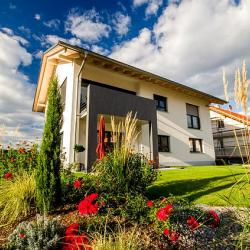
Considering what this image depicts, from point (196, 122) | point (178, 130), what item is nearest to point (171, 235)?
point (178, 130)

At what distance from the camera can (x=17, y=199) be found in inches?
127

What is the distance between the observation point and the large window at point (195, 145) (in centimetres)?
1626

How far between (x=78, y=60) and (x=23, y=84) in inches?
260

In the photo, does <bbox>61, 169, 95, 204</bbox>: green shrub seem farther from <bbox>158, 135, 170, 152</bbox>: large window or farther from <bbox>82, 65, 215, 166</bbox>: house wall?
<bbox>158, 135, 170, 152</bbox>: large window

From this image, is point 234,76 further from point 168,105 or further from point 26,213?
point 168,105

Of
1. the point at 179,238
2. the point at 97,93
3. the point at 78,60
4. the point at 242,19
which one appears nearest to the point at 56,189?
the point at 179,238

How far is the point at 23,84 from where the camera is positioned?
48.2 ft

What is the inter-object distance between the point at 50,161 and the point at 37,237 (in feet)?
4.86

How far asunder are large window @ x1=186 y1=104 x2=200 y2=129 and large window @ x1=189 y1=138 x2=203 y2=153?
123 cm

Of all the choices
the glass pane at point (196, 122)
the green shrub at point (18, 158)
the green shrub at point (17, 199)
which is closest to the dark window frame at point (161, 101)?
the glass pane at point (196, 122)

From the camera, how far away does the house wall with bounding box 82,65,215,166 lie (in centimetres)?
1256

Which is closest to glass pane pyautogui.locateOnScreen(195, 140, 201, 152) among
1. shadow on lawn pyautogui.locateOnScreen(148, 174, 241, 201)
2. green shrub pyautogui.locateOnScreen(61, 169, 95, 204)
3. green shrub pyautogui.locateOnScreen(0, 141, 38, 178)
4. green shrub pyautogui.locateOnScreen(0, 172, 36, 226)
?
shadow on lawn pyautogui.locateOnScreen(148, 174, 241, 201)

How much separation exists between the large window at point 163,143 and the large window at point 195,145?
3.04 metres

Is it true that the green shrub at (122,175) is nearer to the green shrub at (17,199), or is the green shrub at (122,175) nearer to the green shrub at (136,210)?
the green shrub at (136,210)
